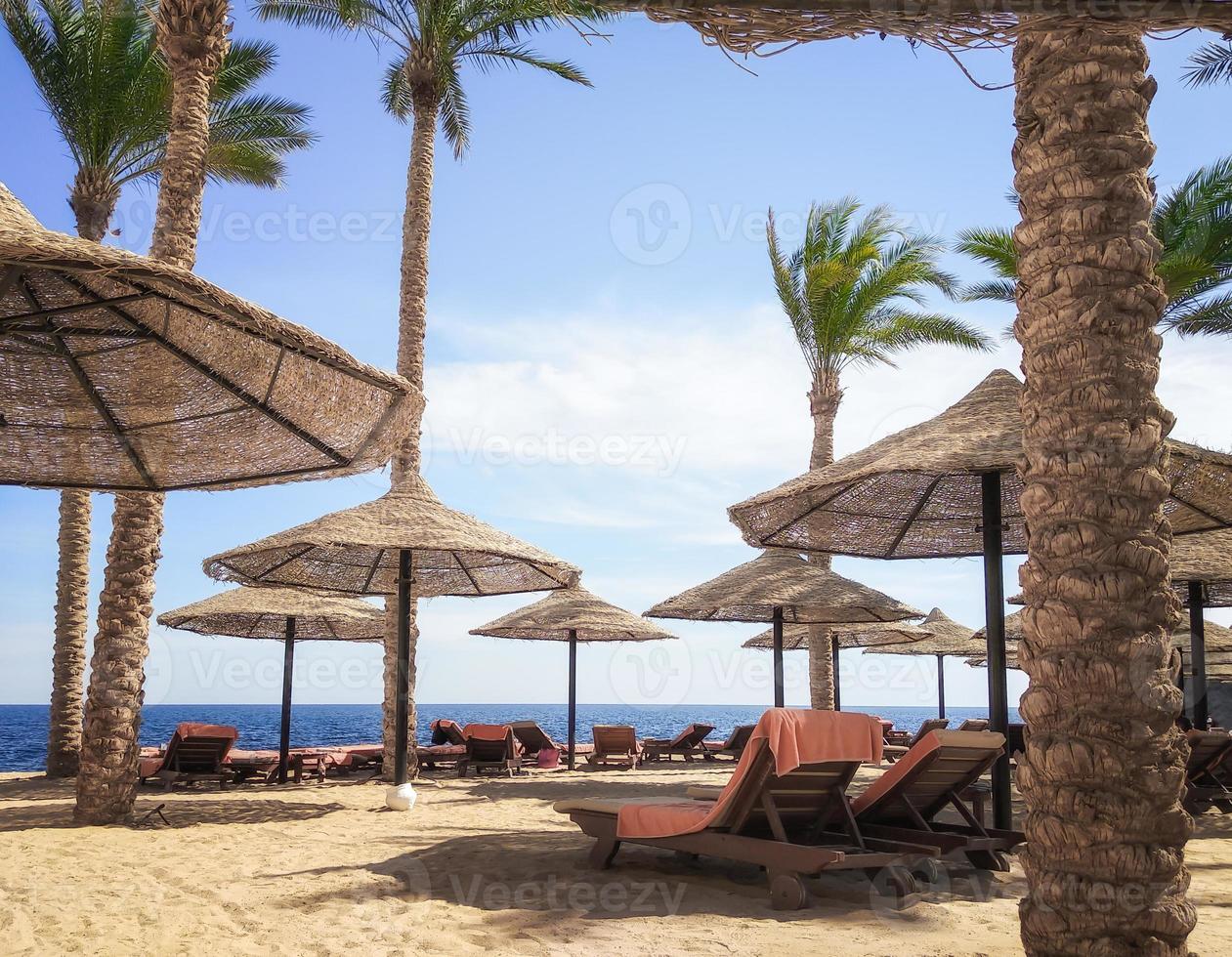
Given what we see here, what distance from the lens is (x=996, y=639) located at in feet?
22.7

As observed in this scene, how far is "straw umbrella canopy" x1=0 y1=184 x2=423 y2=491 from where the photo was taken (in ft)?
14.0

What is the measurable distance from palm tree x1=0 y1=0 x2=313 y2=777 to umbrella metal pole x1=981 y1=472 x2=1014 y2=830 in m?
10.9

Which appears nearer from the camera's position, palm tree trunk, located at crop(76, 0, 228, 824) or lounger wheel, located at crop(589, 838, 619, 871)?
lounger wheel, located at crop(589, 838, 619, 871)

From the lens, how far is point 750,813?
19.4 feet

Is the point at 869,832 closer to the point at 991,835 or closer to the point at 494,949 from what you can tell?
the point at 991,835

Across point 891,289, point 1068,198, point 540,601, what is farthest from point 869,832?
point 891,289

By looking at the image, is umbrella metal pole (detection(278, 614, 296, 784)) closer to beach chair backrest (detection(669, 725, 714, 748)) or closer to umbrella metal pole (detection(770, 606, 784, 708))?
umbrella metal pole (detection(770, 606, 784, 708))

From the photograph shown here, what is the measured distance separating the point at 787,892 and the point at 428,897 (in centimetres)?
189

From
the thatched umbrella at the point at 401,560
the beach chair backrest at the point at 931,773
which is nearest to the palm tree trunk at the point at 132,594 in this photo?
the thatched umbrella at the point at 401,560

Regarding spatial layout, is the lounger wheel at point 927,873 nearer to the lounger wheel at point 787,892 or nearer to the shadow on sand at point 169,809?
the lounger wheel at point 787,892

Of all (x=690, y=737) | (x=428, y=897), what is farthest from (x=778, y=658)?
(x=428, y=897)

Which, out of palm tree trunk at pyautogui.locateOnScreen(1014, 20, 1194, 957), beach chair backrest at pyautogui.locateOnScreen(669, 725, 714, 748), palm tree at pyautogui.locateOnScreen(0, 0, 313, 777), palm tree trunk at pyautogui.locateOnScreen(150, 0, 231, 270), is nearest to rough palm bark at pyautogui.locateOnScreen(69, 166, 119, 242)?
palm tree at pyautogui.locateOnScreen(0, 0, 313, 777)

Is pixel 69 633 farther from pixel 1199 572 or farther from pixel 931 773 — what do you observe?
pixel 1199 572

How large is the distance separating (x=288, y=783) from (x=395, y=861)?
726 centimetres
